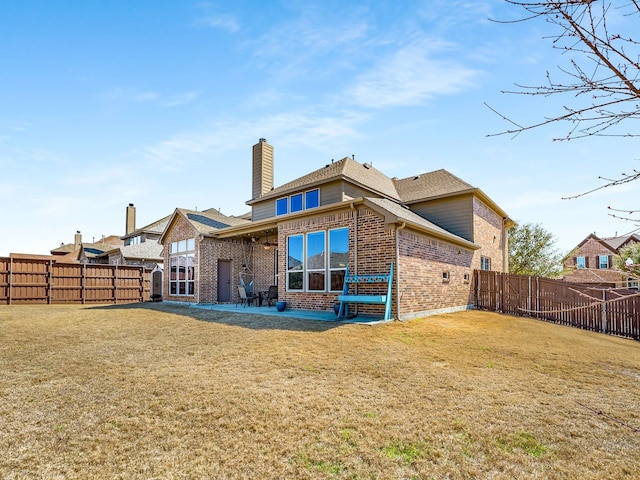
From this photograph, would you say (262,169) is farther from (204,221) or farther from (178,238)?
(178,238)

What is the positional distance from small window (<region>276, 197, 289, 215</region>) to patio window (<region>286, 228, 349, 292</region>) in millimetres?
3912

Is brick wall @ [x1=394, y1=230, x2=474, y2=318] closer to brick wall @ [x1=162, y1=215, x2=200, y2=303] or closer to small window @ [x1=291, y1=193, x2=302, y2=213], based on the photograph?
small window @ [x1=291, y1=193, x2=302, y2=213]

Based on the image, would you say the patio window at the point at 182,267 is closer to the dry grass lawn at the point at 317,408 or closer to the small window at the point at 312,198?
the small window at the point at 312,198

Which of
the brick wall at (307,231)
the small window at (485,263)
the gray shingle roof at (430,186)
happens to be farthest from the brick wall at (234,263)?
the small window at (485,263)

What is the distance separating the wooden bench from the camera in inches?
380

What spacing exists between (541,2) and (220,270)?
55.6 ft

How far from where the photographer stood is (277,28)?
6879 millimetres

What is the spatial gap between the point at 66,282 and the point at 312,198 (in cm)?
1499

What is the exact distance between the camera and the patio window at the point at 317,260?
11.4 m

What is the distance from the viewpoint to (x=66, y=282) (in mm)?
19641

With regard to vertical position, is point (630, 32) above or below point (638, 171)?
above

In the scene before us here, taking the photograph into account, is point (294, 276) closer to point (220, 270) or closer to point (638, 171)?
point (220, 270)

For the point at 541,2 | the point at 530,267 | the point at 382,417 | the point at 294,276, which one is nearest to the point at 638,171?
the point at 541,2

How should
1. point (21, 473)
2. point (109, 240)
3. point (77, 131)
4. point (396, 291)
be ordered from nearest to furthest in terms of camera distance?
1. point (21, 473)
2. point (396, 291)
3. point (77, 131)
4. point (109, 240)
